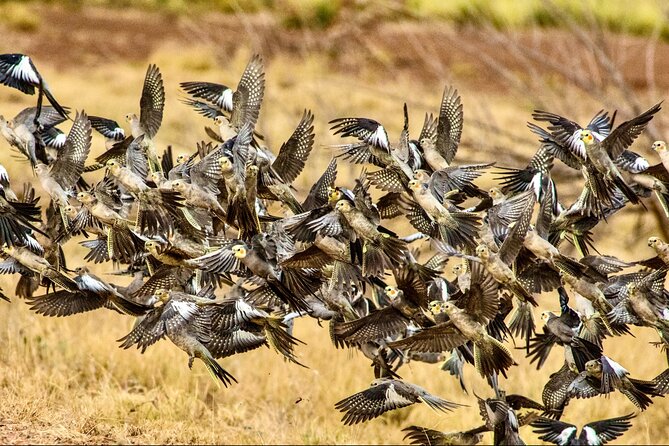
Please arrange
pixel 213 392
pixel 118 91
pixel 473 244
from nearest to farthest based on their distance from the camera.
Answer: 1. pixel 473 244
2. pixel 213 392
3. pixel 118 91

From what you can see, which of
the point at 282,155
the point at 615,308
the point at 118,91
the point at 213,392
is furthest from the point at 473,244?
the point at 118,91

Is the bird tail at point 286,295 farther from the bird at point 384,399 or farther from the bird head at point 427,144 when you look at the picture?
the bird head at point 427,144

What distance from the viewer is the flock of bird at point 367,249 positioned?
3.65 m

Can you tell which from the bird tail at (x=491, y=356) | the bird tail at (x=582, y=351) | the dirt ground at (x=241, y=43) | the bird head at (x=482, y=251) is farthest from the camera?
the dirt ground at (x=241, y=43)

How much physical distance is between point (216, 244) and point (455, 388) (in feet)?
8.82

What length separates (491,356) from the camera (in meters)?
3.66

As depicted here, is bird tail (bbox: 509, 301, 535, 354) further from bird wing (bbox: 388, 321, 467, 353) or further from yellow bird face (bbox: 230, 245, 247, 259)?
yellow bird face (bbox: 230, 245, 247, 259)

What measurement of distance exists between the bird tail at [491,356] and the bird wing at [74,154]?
5.11 ft

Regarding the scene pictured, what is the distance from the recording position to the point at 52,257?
4.19 meters

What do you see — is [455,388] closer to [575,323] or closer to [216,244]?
[575,323]

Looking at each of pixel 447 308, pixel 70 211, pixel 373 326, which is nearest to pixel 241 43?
pixel 70 211

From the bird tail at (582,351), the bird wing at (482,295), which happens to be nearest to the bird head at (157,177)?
the bird wing at (482,295)

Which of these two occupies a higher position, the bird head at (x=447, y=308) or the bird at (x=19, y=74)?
the bird at (x=19, y=74)

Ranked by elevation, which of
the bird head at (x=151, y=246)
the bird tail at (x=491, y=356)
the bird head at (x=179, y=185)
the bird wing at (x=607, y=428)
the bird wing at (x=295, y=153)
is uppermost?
the bird wing at (x=295, y=153)
